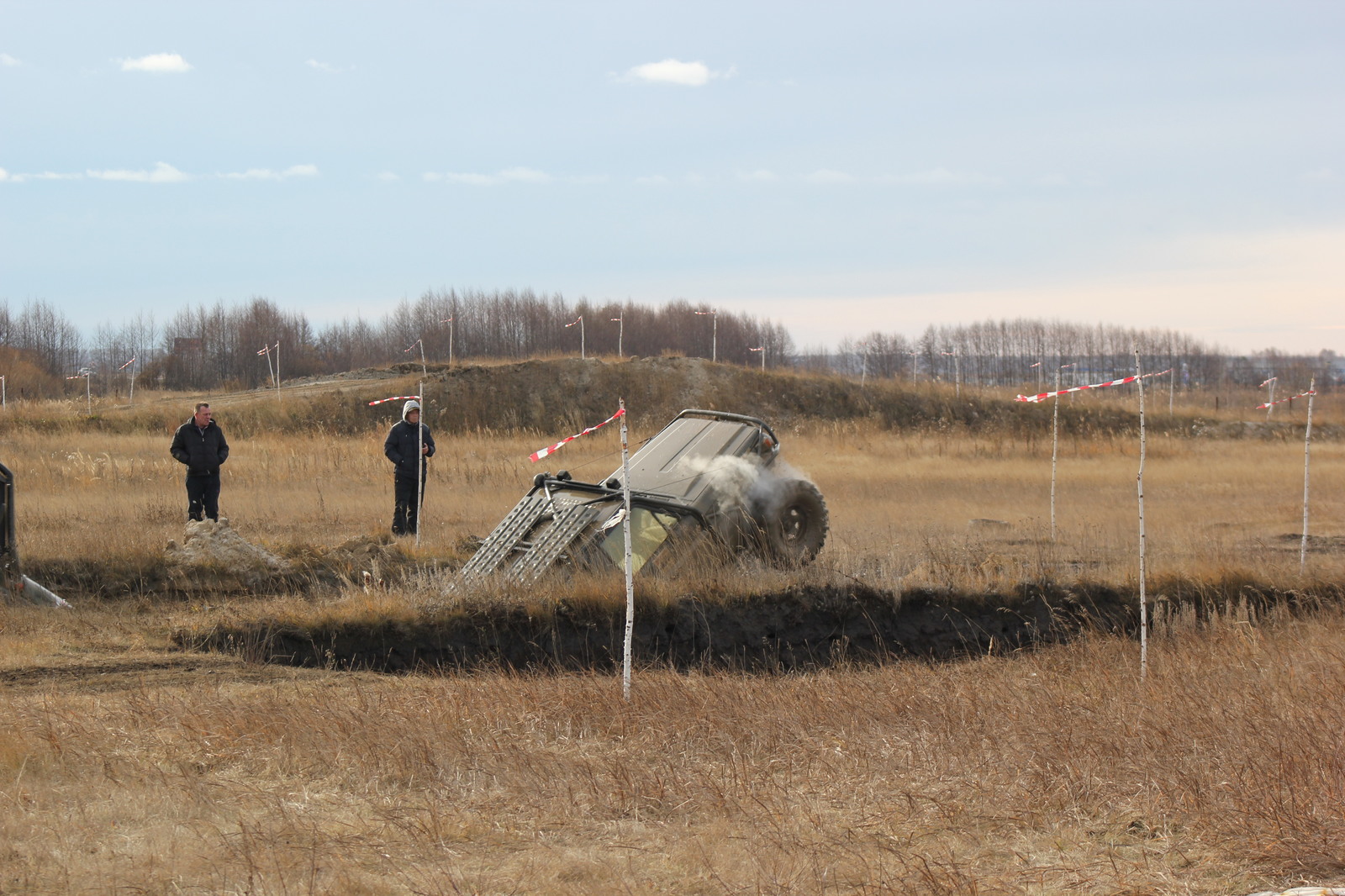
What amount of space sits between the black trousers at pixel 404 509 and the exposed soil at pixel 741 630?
3.99 m

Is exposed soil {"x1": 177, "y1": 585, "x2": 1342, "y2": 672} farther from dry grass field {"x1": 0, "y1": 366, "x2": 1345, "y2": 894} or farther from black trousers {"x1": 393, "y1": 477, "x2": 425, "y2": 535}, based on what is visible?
black trousers {"x1": 393, "y1": 477, "x2": 425, "y2": 535}

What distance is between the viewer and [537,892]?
401 cm

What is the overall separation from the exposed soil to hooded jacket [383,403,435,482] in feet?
13.0

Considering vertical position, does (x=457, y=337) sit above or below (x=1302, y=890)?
above

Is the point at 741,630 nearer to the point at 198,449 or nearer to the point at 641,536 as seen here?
the point at 641,536

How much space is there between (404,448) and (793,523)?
5016 mm

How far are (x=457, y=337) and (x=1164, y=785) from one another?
72606mm

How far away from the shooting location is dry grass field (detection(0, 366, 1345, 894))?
4.24 m

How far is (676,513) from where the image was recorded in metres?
10.3

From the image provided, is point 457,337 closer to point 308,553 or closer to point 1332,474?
point 1332,474

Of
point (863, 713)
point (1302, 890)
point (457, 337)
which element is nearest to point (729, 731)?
point (863, 713)

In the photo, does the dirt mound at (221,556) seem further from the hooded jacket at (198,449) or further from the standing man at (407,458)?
the standing man at (407,458)

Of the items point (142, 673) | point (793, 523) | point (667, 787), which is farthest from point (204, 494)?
point (667, 787)

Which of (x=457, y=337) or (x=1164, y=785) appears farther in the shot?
(x=457, y=337)
